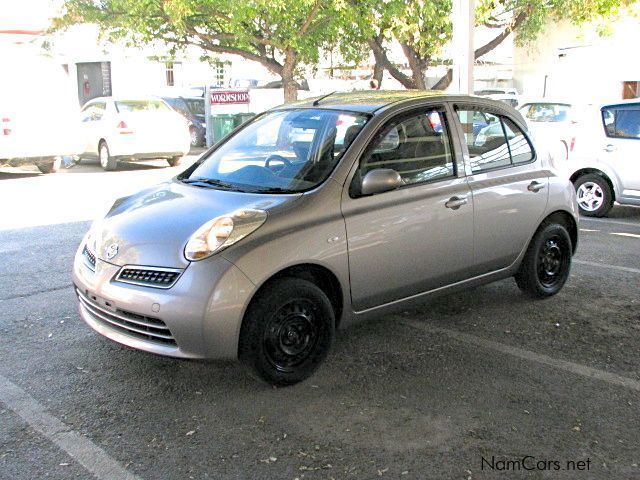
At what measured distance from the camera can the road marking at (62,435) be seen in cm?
335

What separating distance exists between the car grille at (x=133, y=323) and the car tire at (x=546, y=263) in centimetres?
304

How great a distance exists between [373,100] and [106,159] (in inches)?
443

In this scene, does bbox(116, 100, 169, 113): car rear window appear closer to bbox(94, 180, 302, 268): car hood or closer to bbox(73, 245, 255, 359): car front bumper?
bbox(94, 180, 302, 268): car hood

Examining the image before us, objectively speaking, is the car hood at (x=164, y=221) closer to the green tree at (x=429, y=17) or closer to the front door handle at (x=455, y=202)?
the front door handle at (x=455, y=202)

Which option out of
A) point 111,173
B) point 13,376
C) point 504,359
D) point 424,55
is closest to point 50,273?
point 13,376

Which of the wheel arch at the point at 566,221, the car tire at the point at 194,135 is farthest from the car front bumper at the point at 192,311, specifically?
the car tire at the point at 194,135

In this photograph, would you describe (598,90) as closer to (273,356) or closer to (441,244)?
(441,244)

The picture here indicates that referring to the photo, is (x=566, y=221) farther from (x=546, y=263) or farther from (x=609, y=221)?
(x=609, y=221)

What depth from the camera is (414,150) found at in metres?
4.89

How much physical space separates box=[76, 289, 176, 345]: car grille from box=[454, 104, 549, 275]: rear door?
234 centimetres

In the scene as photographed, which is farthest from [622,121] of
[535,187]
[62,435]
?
[62,435]

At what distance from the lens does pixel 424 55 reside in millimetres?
19906

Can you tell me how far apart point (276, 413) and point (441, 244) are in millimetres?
1709

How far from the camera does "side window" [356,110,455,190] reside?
470 cm
